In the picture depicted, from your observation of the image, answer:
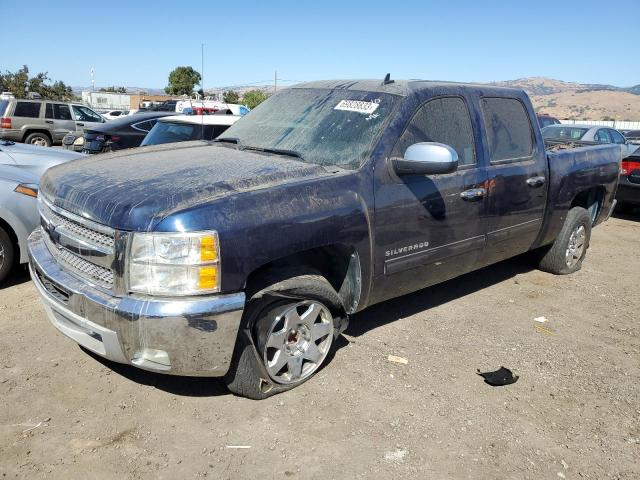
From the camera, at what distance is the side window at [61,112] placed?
55.6 ft

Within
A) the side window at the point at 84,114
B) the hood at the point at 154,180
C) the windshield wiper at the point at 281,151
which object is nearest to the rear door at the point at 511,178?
the windshield wiper at the point at 281,151

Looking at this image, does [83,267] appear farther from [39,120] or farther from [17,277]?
[39,120]

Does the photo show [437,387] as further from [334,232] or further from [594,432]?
[334,232]

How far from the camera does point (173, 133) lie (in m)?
7.23

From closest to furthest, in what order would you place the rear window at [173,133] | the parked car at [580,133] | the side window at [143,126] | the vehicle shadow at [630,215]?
the rear window at [173,133] → the vehicle shadow at [630,215] → the side window at [143,126] → the parked car at [580,133]

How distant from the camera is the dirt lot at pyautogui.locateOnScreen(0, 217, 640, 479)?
9.08 ft

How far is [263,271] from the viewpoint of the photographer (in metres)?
3.14

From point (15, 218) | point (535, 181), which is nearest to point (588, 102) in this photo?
point (535, 181)

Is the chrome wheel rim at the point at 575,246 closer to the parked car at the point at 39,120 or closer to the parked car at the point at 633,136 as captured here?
the parked car at the point at 633,136

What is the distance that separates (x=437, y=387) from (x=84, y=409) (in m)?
2.17

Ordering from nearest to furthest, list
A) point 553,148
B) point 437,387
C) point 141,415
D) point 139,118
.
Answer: point 141,415
point 437,387
point 553,148
point 139,118

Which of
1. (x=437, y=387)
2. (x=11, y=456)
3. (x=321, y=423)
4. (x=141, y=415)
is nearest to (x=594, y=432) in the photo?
(x=437, y=387)

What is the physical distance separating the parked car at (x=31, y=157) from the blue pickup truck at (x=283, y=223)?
103 inches

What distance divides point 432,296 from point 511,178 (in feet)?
4.41
